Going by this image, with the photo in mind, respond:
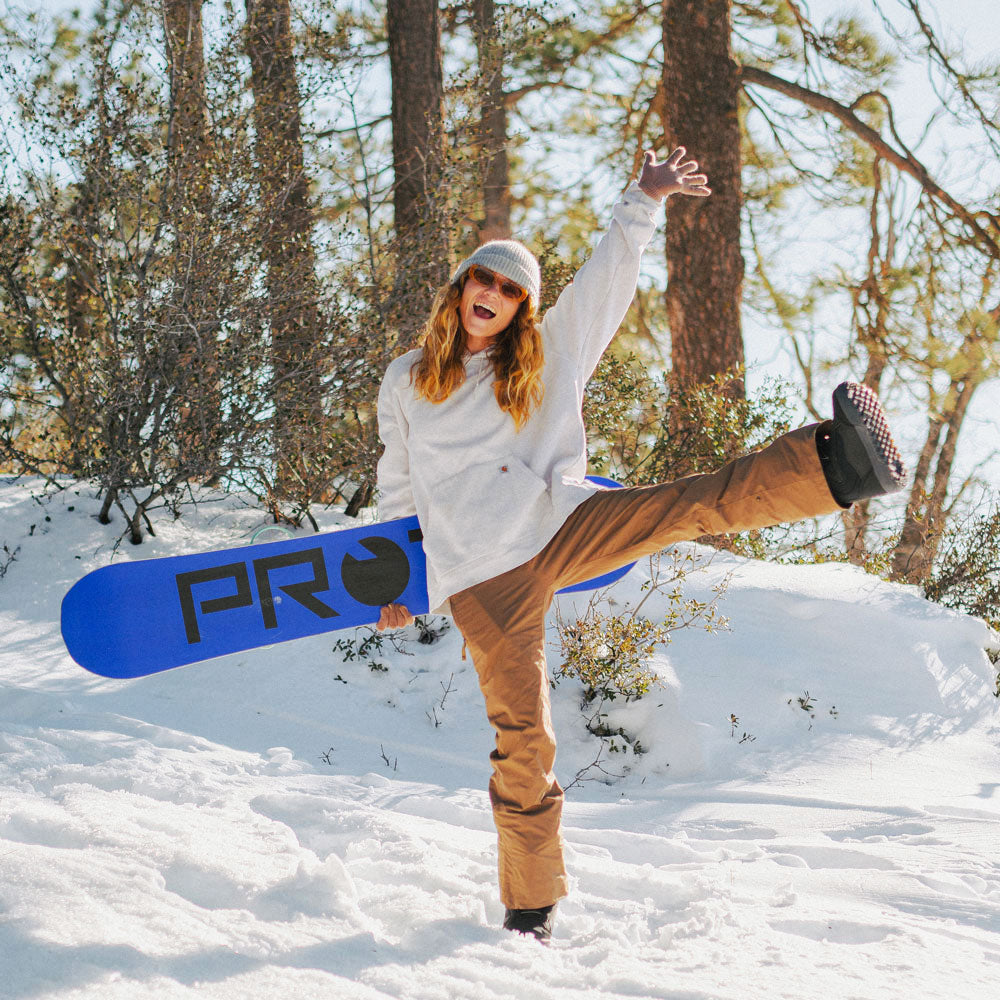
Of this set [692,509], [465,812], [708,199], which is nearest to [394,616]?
[692,509]

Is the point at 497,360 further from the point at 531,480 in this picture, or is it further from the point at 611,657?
the point at 611,657

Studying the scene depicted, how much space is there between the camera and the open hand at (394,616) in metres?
2.49

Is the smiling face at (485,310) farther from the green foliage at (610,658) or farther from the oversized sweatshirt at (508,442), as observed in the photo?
the green foliage at (610,658)

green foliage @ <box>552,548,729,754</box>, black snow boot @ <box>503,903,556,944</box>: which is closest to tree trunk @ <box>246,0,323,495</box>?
green foliage @ <box>552,548,729,754</box>

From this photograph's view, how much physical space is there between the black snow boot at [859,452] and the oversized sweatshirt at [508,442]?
56 cm

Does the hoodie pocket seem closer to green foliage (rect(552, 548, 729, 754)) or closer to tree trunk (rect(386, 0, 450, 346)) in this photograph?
green foliage (rect(552, 548, 729, 754))

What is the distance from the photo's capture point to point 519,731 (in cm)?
211

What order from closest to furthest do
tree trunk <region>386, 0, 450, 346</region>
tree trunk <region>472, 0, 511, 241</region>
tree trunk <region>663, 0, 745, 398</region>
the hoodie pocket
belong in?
the hoodie pocket → tree trunk <region>386, 0, 450, 346</region> → tree trunk <region>472, 0, 511, 241</region> → tree trunk <region>663, 0, 745, 398</region>

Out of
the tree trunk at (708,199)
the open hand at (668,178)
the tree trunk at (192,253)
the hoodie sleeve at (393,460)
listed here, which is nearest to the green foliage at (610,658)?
the hoodie sleeve at (393,460)

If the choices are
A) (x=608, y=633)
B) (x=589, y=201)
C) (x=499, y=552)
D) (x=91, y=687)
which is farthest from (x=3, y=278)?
(x=589, y=201)

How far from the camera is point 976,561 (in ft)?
19.0

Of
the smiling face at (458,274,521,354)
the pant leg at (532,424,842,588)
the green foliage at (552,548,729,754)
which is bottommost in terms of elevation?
the green foliage at (552,548,729,754)

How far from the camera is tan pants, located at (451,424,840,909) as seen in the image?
2088mm

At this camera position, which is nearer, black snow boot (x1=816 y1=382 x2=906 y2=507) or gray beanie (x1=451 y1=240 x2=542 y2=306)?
black snow boot (x1=816 y1=382 x2=906 y2=507)
